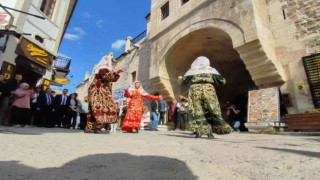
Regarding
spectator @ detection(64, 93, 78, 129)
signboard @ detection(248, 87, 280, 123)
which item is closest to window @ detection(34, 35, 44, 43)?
spectator @ detection(64, 93, 78, 129)

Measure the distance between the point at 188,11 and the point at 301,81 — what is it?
5.35 m

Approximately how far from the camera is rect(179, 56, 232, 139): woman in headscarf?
4.36m

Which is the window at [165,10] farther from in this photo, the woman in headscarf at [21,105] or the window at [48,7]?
the woman in headscarf at [21,105]

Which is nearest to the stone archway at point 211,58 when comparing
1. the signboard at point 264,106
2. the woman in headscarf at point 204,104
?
the signboard at point 264,106

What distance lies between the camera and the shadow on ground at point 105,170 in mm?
1272

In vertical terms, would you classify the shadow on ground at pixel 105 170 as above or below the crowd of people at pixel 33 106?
below

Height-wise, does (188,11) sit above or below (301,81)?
above

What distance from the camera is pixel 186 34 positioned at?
989 centimetres

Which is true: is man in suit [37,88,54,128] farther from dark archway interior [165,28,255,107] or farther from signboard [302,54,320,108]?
signboard [302,54,320,108]

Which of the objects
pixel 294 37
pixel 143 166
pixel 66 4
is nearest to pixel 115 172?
pixel 143 166

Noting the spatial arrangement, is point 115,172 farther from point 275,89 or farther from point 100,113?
point 275,89

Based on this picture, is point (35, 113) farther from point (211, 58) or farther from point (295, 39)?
point (295, 39)

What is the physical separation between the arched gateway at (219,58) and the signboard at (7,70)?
6071mm

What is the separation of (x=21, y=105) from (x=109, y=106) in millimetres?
3209
